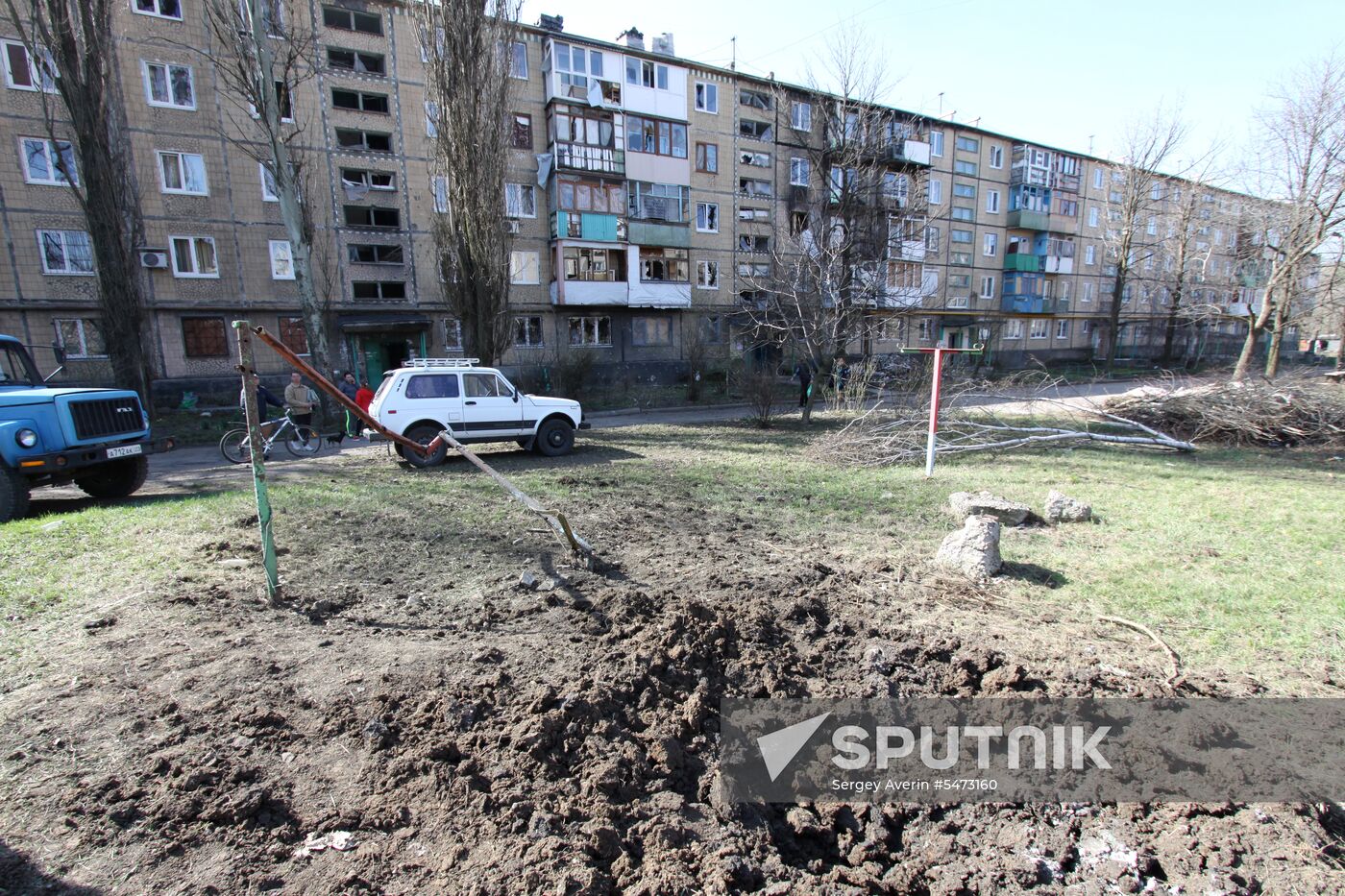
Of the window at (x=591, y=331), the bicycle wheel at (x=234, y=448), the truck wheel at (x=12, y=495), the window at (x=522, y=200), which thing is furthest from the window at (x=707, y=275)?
the truck wheel at (x=12, y=495)

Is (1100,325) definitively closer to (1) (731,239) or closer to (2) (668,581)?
(1) (731,239)

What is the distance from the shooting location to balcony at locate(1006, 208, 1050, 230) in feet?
143

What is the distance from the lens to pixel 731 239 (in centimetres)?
3344

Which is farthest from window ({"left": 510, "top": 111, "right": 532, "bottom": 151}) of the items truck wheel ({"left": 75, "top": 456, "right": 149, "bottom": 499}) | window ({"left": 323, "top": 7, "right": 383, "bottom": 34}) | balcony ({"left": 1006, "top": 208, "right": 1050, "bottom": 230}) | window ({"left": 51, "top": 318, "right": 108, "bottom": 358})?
balcony ({"left": 1006, "top": 208, "right": 1050, "bottom": 230})

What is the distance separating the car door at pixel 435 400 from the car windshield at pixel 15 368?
190 inches

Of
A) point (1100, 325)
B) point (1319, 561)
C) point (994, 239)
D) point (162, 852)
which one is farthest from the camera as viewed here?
point (1100, 325)

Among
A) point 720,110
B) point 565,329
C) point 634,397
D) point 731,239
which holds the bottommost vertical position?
point 634,397

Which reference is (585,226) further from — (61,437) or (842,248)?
(61,437)

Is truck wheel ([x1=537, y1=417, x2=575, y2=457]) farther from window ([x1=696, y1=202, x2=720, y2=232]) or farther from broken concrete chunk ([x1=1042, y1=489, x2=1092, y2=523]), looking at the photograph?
window ([x1=696, y1=202, x2=720, y2=232])

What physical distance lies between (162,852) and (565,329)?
2856 centimetres

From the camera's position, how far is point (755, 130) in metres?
33.6

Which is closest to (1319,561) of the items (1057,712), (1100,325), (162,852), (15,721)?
(1057,712)

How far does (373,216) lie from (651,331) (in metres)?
13.8

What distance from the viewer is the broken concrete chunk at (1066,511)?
6.92 meters
